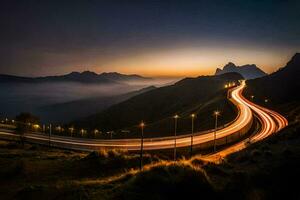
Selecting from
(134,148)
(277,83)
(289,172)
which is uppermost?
(277,83)

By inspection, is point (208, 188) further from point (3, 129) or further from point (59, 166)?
point (3, 129)

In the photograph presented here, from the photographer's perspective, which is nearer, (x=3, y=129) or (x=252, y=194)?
(x=252, y=194)

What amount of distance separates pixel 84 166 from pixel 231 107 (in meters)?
95.2

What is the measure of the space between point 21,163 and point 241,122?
72.6m

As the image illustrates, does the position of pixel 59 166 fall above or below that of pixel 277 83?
below

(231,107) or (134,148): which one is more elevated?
(231,107)

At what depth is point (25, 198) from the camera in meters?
14.8

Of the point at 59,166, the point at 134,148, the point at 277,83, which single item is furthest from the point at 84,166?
the point at 277,83

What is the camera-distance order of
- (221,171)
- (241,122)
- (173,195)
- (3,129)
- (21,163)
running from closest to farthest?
(173,195) → (221,171) → (21,163) → (241,122) → (3,129)

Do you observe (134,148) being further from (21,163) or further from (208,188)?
(208,188)

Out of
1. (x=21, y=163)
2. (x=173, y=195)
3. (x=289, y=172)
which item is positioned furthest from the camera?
(x=21, y=163)

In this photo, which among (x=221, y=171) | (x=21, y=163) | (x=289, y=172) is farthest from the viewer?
(x=21, y=163)

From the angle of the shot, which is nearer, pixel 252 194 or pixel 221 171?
pixel 252 194

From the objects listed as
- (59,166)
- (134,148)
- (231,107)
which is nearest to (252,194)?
(59,166)
